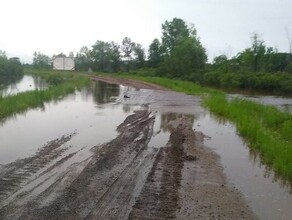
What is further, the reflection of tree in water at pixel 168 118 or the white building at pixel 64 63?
the white building at pixel 64 63

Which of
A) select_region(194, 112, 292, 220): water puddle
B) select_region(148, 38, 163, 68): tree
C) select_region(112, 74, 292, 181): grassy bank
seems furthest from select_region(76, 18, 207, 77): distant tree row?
select_region(194, 112, 292, 220): water puddle

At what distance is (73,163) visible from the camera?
921 cm

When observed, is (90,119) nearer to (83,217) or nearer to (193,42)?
(83,217)

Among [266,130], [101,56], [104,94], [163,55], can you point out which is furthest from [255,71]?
[266,130]

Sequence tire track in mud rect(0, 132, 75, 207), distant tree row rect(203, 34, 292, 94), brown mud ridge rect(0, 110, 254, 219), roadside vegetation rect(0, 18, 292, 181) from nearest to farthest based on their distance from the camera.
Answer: brown mud ridge rect(0, 110, 254, 219) < tire track in mud rect(0, 132, 75, 207) < roadside vegetation rect(0, 18, 292, 181) < distant tree row rect(203, 34, 292, 94)

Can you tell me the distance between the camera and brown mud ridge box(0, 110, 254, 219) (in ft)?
20.5

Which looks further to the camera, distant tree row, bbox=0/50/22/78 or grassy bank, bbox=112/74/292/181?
distant tree row, bbox=0/50/22/78

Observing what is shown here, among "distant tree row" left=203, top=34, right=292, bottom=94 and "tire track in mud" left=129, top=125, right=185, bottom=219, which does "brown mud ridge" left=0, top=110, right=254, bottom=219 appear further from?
"distant tree row" left=203, top=34, right=292, bottom=94

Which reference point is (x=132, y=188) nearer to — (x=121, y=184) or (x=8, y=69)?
(x=121, y=184)

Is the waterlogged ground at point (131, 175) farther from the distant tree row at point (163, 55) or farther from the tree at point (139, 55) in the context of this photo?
the tree at point (139, 55)

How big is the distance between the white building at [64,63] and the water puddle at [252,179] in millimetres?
94076

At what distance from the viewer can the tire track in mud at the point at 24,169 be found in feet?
23.9

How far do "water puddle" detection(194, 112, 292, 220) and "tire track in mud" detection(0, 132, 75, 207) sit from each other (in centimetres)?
448

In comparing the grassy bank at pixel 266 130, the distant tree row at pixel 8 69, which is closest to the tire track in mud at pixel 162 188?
the grassy bank at pixel 266 130
